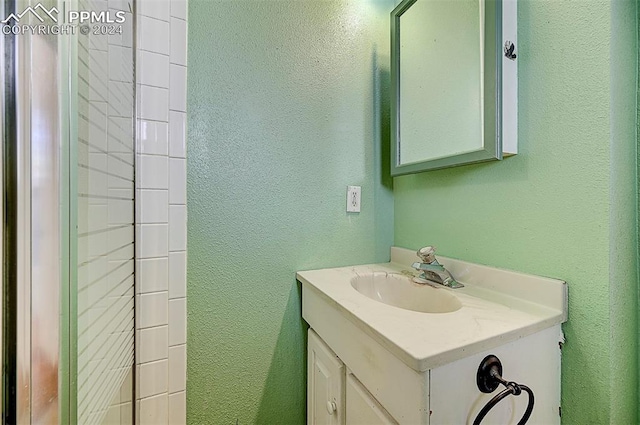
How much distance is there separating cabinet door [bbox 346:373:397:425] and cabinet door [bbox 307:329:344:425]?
49mm

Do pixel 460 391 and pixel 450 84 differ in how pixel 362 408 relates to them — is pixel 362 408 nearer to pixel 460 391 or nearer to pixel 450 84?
pixel 460 391

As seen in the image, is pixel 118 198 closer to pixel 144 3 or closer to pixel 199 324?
pixel 199 324

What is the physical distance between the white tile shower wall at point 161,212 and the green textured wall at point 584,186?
40.5 inches

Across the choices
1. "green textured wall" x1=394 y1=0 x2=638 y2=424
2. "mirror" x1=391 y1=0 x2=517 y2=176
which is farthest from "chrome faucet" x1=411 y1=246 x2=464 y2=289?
"mirror" x1=391 y1=0 x2=517 y2=176

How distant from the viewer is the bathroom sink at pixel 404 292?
88 centimetres

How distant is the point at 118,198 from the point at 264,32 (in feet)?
2.53

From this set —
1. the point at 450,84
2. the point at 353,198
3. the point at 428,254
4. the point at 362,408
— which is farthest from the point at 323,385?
the point at 450,84

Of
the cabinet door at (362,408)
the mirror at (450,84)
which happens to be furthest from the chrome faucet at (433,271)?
the cabinet door at (362,408)

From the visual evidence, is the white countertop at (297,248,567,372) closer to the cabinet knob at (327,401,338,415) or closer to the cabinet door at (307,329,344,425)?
the cabinet door at (307,329,344,425)

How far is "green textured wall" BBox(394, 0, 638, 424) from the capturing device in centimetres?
61

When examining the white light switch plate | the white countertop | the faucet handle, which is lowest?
the white countertop

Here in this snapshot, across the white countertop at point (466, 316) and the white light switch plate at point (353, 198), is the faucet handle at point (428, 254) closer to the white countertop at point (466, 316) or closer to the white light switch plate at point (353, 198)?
the white countertop at point (466, 316)

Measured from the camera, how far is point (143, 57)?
0.88 metres

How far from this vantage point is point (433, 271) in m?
0.94
